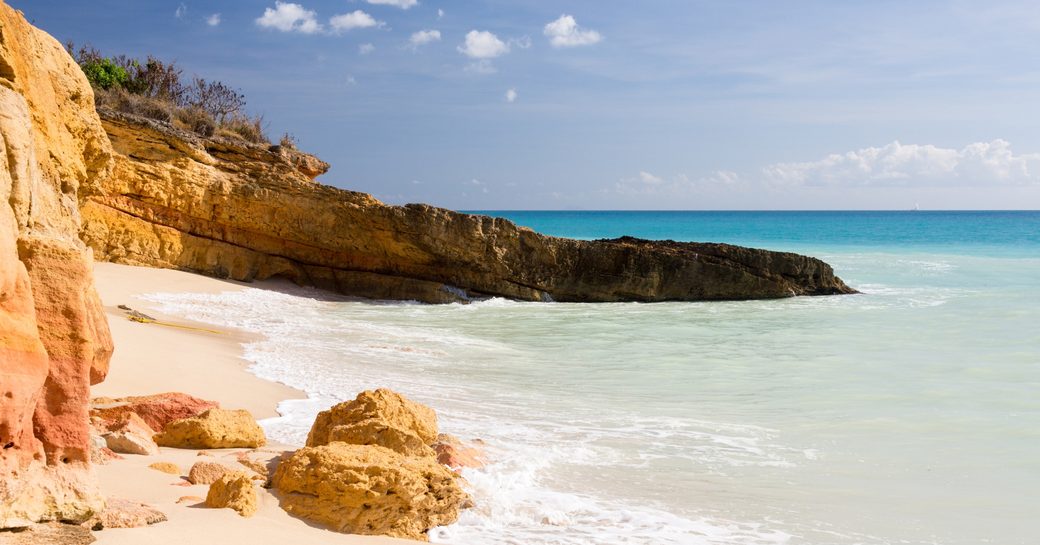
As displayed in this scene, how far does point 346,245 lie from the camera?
19266 mm

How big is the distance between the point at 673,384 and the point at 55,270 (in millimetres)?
7155

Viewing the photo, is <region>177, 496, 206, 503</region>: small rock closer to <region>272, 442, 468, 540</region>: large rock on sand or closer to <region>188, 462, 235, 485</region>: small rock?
<region>188, 462, 235, 485</region>: small rock

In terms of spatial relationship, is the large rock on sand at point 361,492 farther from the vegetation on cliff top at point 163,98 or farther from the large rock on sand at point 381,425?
the vegetation on cliff top at point 163,98

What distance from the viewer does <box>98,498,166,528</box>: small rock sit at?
347cm

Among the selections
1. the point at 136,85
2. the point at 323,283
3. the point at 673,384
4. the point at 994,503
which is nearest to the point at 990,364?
the point at 673,384

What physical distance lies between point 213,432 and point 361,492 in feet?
5.29

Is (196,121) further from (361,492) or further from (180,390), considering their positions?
(361,492)

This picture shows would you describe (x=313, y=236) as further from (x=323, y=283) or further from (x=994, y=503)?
(x=994, y=503)

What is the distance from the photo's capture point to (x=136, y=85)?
21.8 metres

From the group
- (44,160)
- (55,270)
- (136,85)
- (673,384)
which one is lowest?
(673,384)

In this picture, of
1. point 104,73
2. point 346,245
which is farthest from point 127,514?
point 104,73

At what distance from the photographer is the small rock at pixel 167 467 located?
466cm

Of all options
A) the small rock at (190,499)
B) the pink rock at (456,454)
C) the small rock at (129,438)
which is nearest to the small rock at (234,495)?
the small rock at (190,499)

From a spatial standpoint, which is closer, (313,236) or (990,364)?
(990,364)
